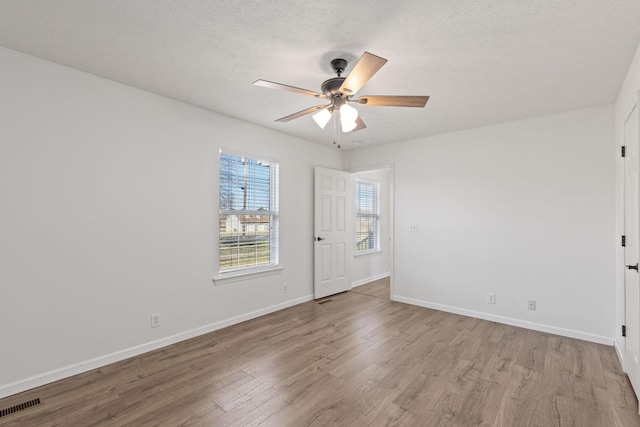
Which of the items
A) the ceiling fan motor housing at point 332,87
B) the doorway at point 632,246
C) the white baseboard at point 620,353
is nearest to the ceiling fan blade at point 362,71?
the ceiling fan motor housing at point 332,87

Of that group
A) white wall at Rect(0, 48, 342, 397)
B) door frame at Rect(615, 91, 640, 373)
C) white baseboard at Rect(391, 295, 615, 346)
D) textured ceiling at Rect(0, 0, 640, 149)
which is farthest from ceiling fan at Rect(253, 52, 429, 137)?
white baseboard at Rect(391, 295, 615, 346)

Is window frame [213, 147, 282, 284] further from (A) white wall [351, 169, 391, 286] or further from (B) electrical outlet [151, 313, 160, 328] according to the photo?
(A) white wall [351, 169, 391, 286]

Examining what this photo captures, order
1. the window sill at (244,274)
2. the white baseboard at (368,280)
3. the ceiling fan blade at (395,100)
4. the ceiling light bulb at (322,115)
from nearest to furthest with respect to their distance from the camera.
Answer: the ceiling fan blade at (395,100) < the ceiling light bulb at (322,115) < the window sill at (244,274) < the white baseboard at (368,280)

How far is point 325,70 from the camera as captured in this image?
2.45 metres

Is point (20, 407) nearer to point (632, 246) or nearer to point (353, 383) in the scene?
point (353, 383)

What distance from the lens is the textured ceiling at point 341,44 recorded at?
176 cm

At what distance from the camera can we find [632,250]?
2.39 meters

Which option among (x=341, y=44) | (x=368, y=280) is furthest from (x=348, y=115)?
(x=368, y=280)

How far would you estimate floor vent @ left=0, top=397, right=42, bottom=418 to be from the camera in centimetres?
200

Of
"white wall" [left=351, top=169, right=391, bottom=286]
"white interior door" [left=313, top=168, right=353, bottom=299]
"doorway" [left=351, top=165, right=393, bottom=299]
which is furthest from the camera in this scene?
"white wall" [left=351, top=169, right=391, bottom=286]

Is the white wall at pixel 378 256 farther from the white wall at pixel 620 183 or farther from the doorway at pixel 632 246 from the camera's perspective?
the doorway at pixel 632 246

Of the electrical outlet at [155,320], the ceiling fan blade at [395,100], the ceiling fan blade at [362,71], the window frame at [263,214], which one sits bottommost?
the electrical outlet at [155,320]

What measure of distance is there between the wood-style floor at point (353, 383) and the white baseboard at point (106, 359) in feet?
0.21

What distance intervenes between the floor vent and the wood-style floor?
5 cm
